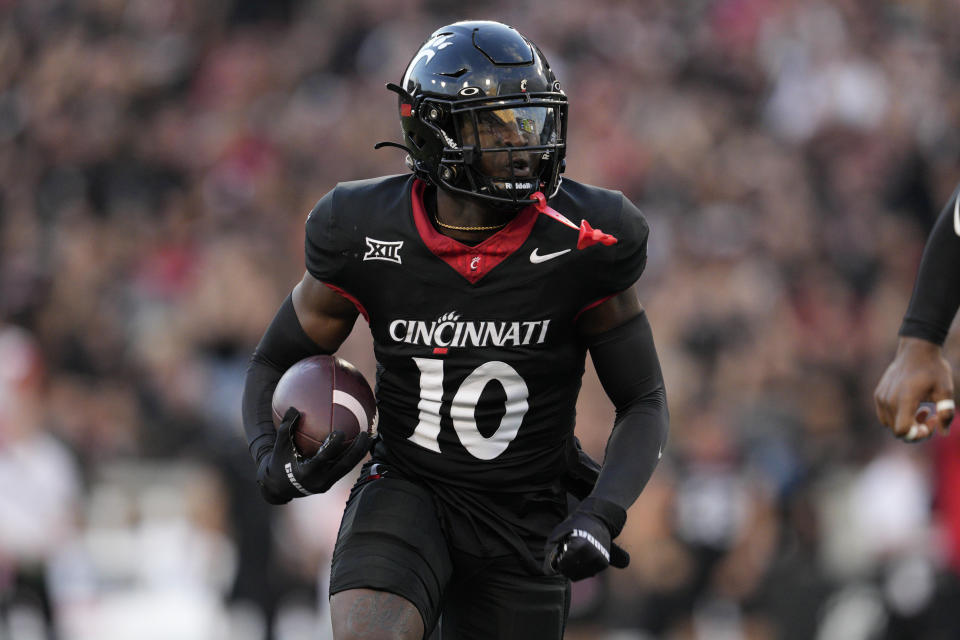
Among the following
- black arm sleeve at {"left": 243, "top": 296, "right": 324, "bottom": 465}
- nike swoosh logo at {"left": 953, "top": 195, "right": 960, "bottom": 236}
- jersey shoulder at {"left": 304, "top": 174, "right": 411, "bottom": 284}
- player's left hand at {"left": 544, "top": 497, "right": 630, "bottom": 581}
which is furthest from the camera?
black arm sleeve at {"left": 243, "top": 296, "right": 324, "bottom": 465}

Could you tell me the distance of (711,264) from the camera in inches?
411

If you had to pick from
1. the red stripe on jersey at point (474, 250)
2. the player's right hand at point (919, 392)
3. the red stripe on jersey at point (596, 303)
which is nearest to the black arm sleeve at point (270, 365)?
the red stripe on jersey at point (474, 250)

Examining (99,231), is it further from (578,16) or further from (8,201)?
(578,16)

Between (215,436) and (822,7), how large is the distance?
603 centimetres

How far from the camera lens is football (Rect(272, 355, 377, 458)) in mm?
4141

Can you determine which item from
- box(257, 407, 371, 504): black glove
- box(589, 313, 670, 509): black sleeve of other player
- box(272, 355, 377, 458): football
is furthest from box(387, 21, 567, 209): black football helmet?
box(257, 407, 371, 504): black glove

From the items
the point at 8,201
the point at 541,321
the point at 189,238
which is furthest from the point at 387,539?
the point at 8,201

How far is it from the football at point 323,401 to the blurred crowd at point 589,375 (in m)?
4.25

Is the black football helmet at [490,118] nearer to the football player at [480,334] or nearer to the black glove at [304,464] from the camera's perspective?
the football player at [480,334]

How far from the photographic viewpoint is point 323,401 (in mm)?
4164

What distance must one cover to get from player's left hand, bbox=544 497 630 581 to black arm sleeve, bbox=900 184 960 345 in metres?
0.95

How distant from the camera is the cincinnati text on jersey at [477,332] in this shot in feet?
13.5

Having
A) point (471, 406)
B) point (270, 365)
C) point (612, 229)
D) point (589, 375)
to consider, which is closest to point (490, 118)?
point (612, 229)

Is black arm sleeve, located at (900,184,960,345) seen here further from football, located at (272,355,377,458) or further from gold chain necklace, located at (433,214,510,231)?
football, located at (272,355,377,458)
